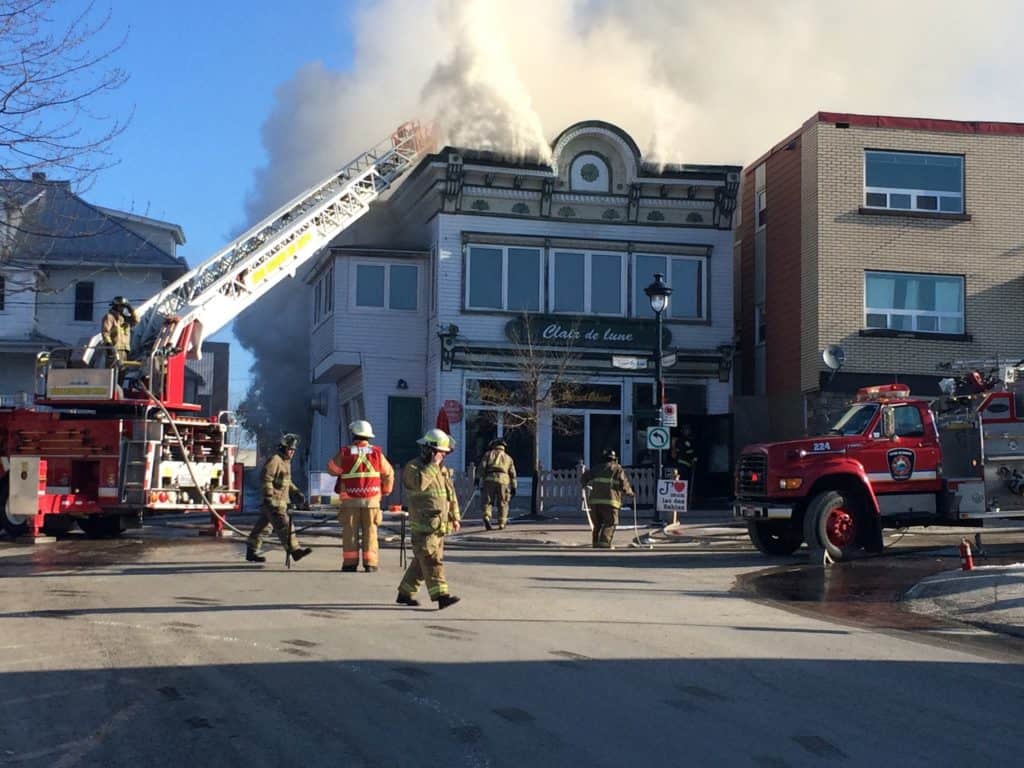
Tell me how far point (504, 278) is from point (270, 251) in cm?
678

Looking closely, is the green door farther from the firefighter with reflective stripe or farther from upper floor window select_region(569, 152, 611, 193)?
the firefighter with reflective stripe

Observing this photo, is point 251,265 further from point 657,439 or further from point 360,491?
point 360,491

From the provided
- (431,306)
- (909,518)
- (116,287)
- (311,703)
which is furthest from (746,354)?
(311,703)

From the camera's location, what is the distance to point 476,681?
7781 mm

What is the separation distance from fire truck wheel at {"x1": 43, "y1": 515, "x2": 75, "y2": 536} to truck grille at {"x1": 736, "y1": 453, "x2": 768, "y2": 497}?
10.6 metres

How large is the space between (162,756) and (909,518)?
1308cm

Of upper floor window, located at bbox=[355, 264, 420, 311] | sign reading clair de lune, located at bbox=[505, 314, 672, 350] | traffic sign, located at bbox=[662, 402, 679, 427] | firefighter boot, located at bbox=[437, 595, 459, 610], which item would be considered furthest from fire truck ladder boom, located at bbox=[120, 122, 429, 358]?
firefighter boot, located at bbox=[437, 595, 459, 610]

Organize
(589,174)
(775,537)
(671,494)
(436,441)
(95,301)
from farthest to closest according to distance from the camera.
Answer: (95,301) → (589,174) → (671,494) → (775,537) → (436,441)

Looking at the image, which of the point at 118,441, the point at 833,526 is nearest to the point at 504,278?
the point at 118,441

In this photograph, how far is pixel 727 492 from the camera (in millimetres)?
28641

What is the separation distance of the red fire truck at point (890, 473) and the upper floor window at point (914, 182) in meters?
11.0

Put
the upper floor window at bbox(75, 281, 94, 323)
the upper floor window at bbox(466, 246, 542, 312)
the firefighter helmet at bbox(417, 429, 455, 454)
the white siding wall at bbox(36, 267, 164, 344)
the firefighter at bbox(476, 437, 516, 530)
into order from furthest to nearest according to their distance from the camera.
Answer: the upper floor window at bbox(75, 281, 94, 323)
the white siding wall at bbox(36, 267, 164, 344)
the upper floor window at bbox(466, 246, 542, 312)
the firefighter at bbox(476, 437, 516, 530)
the firefighter helmet at bbox(417, 429, 455, 454)

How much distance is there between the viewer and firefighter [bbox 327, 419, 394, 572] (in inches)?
550

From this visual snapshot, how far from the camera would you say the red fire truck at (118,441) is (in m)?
18.7
